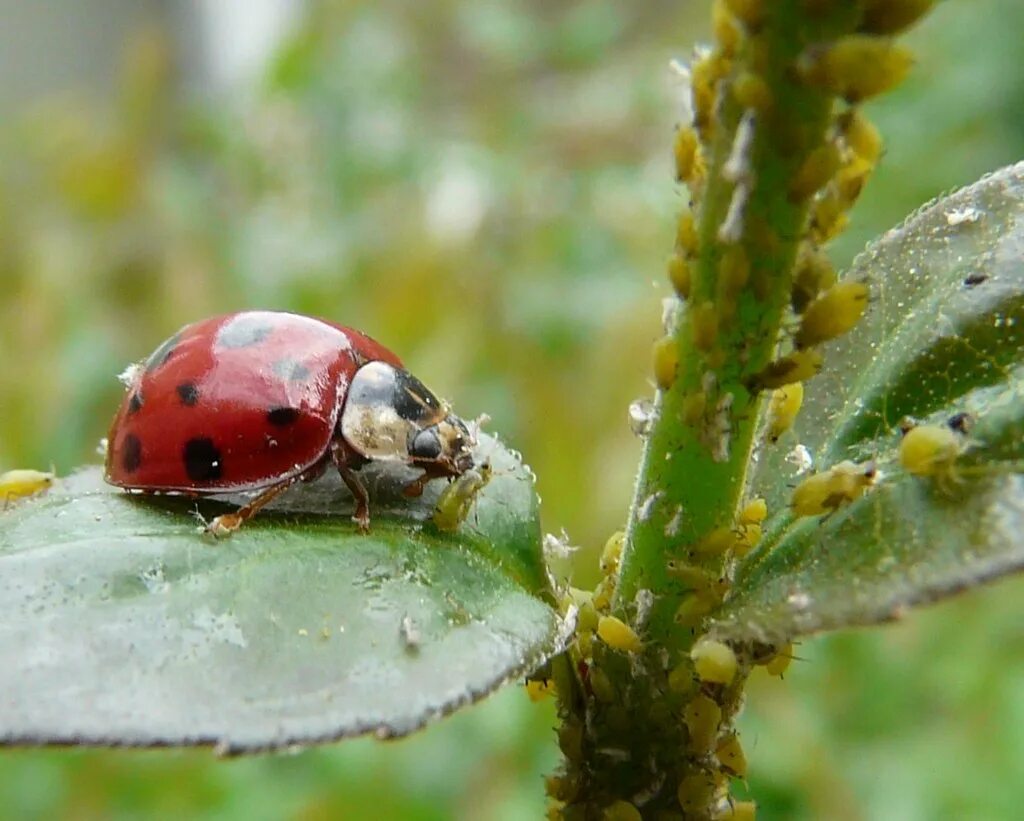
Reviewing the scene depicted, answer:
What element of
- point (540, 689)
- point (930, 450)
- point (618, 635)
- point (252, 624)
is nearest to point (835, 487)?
point (930, 450)

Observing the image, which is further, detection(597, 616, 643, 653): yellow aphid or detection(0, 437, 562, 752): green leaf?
detection(597, 616, 643, 653): yellow aphid

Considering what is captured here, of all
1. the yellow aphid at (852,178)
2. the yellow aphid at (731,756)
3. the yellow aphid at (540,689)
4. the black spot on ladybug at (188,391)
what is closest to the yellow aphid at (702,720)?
the yellow aphid at (731,756)

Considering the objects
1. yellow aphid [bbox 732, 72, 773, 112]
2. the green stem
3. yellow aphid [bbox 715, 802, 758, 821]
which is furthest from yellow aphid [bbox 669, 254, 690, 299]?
yellow aphid [bbox 715, 802, 758, 821]

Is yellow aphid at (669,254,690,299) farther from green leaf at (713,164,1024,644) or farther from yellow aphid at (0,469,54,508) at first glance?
yellow aphid at (0,469,54,508)

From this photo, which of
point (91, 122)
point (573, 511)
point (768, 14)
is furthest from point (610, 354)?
point (91, 122)

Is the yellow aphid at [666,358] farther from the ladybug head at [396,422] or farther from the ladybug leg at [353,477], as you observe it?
the ladybug head at [396,422]

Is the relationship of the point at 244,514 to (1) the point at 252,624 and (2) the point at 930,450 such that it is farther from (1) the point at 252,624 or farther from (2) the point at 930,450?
(2) the point at 930,450
